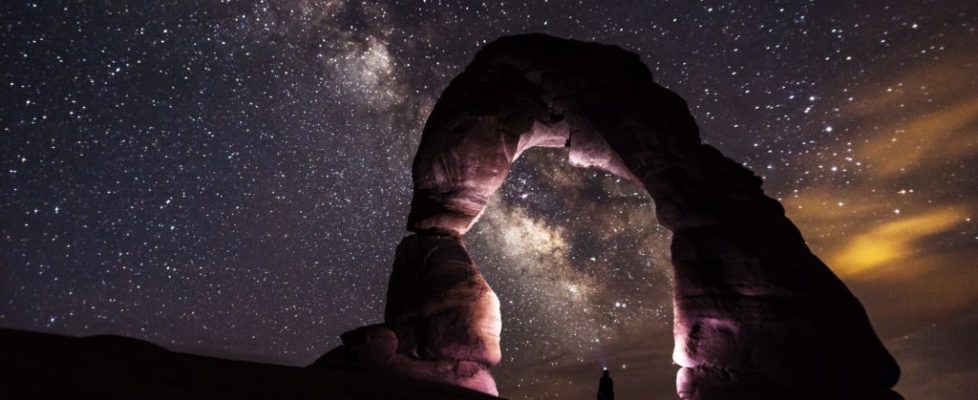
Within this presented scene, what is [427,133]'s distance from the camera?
14.4 m

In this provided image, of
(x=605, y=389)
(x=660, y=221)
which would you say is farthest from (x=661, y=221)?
Result: (x=605, y=389)

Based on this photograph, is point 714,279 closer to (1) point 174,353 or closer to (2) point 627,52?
(2) point 627,52

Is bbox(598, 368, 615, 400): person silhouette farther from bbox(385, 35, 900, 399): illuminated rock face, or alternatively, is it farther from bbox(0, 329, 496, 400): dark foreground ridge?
bbox(0, 329, 496, 400): dark foreground ridge

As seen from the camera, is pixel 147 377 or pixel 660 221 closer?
pixel 147 377

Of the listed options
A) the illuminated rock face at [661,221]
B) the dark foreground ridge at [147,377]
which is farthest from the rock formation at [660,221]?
the dark foreground ridge at [147,377]

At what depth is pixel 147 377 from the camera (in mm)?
4469

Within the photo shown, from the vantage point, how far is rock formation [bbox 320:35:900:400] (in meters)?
8.88

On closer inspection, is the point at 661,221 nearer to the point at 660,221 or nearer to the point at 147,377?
the point at 660,221

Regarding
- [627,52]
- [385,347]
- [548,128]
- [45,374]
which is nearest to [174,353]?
[45,374]

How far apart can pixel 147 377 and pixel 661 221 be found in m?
9.49

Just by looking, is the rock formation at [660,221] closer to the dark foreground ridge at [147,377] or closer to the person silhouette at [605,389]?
the person silhouette at [605,389]

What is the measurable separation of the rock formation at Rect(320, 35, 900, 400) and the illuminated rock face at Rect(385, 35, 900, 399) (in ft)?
0.09

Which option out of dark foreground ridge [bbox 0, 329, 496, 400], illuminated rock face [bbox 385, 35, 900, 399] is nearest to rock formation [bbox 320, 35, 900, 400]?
illuminated rock face [bbox 385, 35, 900, 399]

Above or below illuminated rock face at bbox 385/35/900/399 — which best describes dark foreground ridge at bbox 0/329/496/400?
below
